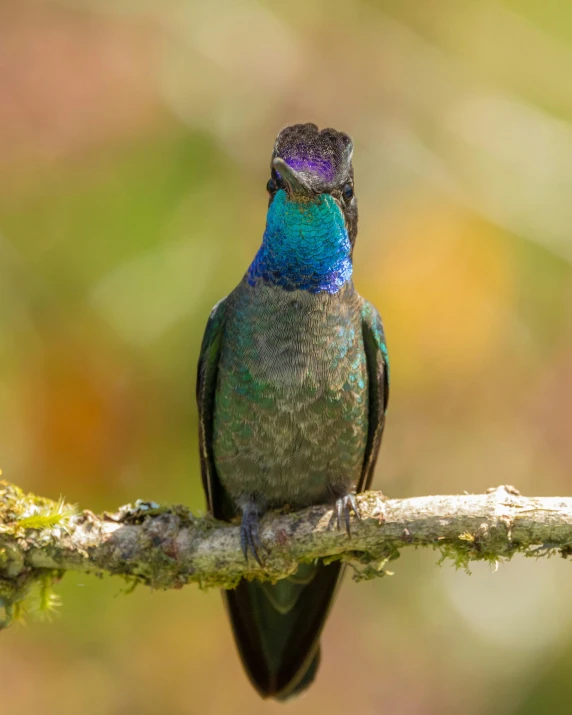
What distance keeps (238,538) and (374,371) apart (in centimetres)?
110

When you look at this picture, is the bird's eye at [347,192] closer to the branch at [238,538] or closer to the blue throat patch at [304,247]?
the blue throat patch at [304,247]

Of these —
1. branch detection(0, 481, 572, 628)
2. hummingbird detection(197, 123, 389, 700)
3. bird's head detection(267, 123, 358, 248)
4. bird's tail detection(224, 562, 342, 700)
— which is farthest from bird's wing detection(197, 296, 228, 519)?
bird's head detection(267, 123, 358, 248)

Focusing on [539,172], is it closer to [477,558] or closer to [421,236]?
[421,236]

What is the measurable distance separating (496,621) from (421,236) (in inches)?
109

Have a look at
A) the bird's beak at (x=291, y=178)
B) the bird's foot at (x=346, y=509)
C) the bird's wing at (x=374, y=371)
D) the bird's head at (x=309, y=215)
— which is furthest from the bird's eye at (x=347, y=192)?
the bird's foot at (x=346, y=509)

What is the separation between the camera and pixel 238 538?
13.0ft

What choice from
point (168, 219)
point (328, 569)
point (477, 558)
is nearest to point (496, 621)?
point (328, 569)

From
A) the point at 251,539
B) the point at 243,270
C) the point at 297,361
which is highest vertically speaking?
the point at 243,270

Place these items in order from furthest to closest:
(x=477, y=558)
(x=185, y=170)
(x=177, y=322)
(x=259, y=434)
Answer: (x=185, y=170) → (x=177, y=322) → (x=259, y=434) → (x=477, y=558)

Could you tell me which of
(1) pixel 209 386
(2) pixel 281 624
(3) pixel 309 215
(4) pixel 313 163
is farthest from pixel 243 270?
(2) pixel 281 624

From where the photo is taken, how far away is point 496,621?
20.9 feet

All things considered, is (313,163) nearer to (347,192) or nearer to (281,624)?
(347,192)

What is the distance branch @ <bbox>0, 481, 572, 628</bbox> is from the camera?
133 inches

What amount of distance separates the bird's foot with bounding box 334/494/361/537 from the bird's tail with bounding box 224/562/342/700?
0.85 meters
